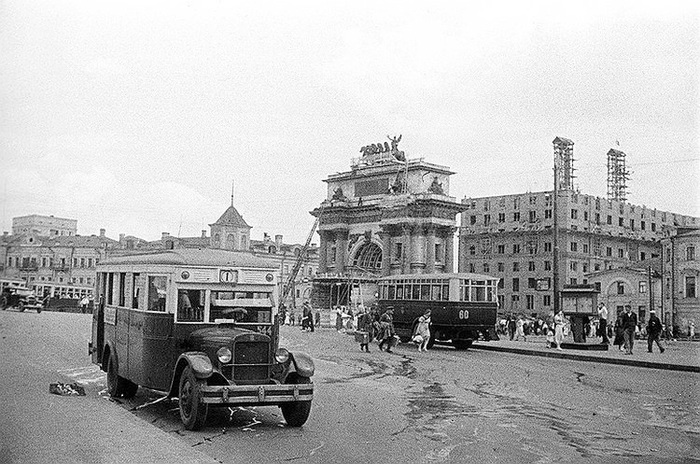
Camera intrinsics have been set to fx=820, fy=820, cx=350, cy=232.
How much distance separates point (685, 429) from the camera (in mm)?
12273

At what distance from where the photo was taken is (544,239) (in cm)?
9088

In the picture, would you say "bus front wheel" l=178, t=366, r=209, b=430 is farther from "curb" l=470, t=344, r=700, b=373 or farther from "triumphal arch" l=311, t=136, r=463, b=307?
"triumphal arch" l=311, t=136, r=463, b=307

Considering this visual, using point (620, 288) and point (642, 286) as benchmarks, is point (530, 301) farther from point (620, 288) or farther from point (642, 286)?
point (642, 286)

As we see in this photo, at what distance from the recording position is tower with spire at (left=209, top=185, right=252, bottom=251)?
109056mm

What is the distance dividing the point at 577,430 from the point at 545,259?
80.8 metres

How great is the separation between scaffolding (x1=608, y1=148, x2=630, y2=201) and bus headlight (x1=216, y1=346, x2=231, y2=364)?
8768cm

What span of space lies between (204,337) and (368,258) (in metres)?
77.7

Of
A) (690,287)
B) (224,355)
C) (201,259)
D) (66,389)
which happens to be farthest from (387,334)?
(690,287)

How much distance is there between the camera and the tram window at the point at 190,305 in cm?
1199

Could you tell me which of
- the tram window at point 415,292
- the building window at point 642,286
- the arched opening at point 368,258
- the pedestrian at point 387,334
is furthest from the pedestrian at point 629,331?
the arched opening at point 368,258

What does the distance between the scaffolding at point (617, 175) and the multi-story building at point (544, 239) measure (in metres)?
1.72

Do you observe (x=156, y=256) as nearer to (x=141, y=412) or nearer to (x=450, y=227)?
(x=141, y=412)

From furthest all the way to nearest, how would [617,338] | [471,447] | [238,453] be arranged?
1. [617,338]
2. [471,447]
3. [238,453]

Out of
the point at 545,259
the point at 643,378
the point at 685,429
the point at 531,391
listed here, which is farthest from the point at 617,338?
the point at 545,259
